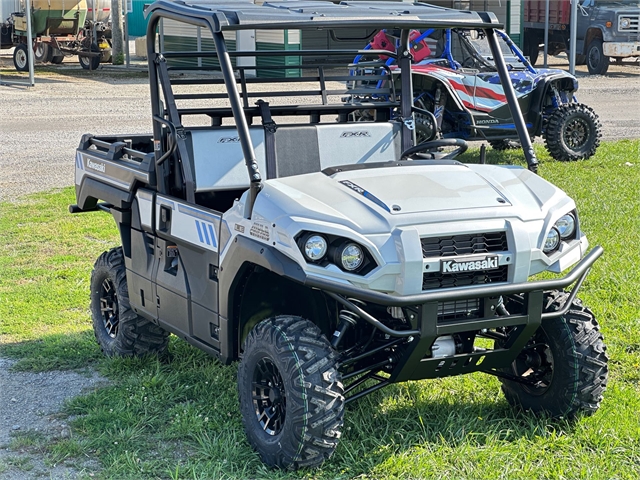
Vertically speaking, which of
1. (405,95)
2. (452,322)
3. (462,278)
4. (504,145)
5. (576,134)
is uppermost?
(405,95)

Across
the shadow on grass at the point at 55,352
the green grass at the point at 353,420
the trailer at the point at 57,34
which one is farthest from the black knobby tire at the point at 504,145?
the trailer at the point at 57,34

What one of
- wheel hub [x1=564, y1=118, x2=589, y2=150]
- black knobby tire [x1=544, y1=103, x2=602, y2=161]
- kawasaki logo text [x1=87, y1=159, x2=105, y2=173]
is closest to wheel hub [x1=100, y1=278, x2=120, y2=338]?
kawasaki logo text [x1=87, y1=159, x2=105, y2=173]

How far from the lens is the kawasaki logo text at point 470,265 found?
3846 mm

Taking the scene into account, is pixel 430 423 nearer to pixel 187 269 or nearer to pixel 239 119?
pixel 187 269

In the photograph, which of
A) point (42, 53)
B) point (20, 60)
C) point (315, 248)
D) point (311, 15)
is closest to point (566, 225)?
point (315, 248)

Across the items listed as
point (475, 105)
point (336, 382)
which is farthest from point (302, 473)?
point (475, 105)

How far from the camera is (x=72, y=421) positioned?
475 cm

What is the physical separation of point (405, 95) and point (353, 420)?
195 centimetres

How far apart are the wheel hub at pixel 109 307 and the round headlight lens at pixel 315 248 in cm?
219

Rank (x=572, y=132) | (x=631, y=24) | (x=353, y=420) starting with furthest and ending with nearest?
(x=631, y=24) < (x=572, y=132) < (x=353, y=420)

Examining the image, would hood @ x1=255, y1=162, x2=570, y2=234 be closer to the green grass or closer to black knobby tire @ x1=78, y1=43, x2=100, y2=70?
the green grass

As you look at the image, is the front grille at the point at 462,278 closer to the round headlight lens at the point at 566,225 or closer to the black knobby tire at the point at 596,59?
the round headlight lens at the point at 566,225

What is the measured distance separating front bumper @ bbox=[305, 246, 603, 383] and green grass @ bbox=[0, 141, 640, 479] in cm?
38

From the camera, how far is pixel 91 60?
2486cm
